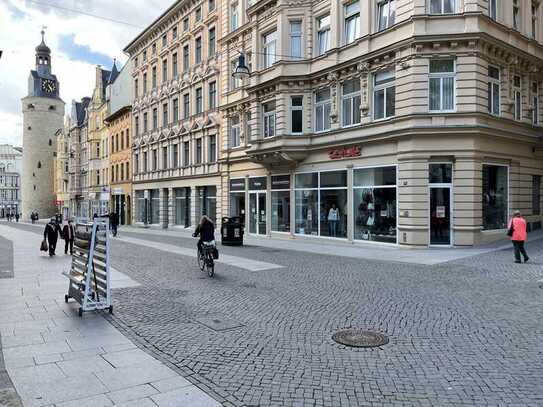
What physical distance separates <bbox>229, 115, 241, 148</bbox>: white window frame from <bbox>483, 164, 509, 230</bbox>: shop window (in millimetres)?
15554

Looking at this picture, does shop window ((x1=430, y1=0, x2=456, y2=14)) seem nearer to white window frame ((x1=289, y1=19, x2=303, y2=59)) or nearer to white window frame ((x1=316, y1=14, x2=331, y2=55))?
white window frame ((x1=316, y1=14, x2=331, y2=55))

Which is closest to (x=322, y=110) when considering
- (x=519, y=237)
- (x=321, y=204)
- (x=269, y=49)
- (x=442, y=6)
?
(x=321, y=204)

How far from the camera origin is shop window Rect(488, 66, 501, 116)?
61.2ft

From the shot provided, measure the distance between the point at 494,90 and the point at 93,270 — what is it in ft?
57.3

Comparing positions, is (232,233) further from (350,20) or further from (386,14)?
(386,14)

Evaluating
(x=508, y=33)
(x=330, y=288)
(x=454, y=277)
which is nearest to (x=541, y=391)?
(x=330, y=288)

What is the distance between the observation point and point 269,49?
84.5 ft

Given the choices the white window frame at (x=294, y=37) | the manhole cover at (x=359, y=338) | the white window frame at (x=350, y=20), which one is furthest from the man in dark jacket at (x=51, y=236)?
the white window frame at (x=350, y=20)

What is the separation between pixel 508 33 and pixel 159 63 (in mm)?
30563

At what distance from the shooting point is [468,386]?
4.83m

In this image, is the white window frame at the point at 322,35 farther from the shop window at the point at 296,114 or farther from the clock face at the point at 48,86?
the clock face at the point at 48,86

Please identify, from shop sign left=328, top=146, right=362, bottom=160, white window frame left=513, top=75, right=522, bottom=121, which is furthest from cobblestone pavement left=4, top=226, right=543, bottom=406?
white window frame left=513, top=75, right=522, bottom=121

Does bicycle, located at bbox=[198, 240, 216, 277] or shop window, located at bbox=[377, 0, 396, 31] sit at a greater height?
shop window, located at bbox=[377, 0, 396, 31]

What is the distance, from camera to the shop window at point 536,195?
71.2ft
